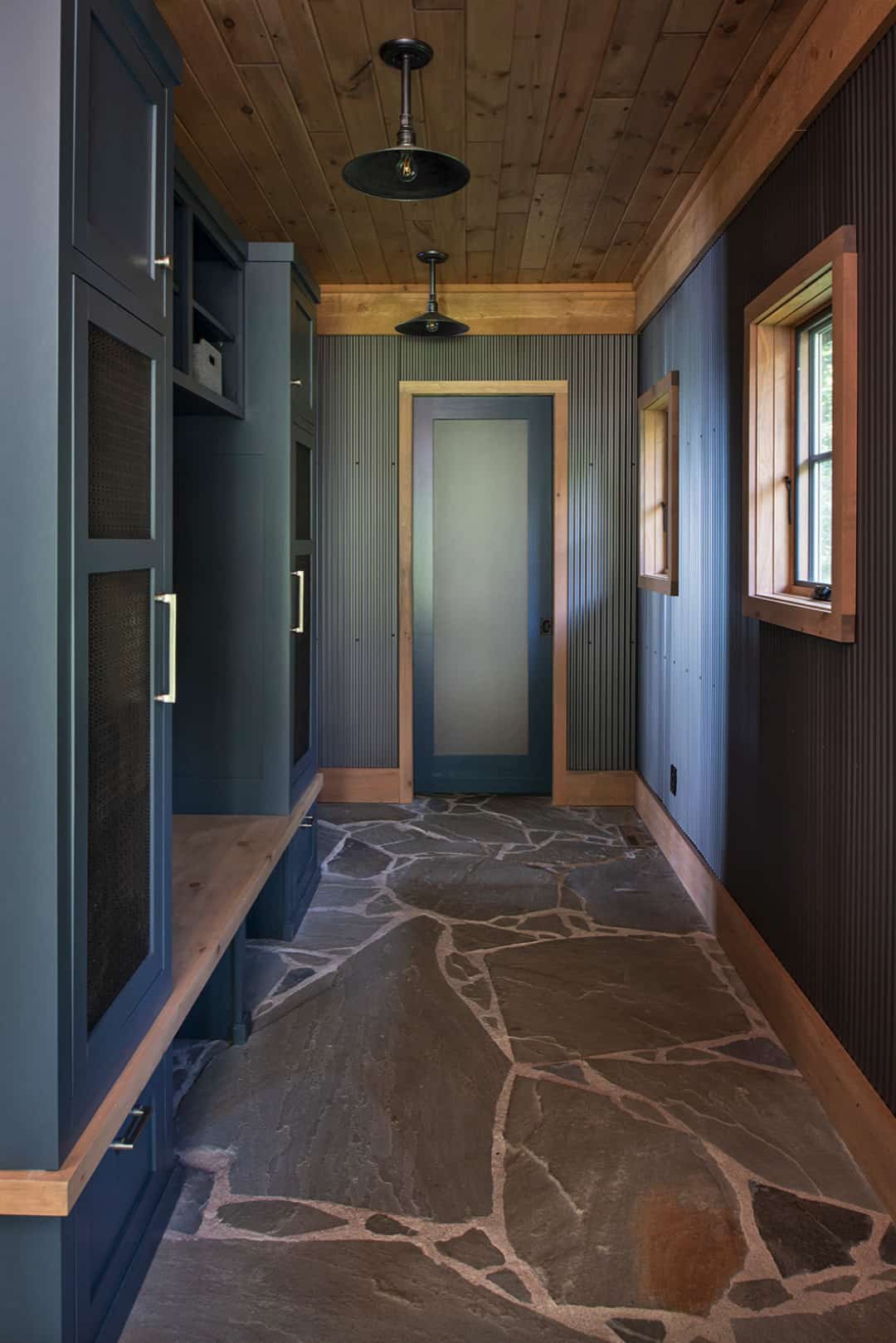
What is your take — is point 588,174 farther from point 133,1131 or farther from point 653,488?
point 133,1131

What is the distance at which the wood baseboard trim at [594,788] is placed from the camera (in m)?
6.25

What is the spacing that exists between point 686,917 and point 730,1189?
1.89 m

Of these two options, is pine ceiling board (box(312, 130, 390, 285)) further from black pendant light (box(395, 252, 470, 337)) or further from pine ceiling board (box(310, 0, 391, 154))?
black pendant light (box(395, 252, 470, 337))

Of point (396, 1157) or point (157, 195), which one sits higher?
point (157, 195)

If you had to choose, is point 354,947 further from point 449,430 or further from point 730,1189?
point 449,430

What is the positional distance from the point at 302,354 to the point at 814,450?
1.95 m

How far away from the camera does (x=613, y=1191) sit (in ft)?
8.01

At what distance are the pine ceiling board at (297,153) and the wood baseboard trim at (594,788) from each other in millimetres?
2970

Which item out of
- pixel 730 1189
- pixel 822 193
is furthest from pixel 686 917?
pixel 822 193

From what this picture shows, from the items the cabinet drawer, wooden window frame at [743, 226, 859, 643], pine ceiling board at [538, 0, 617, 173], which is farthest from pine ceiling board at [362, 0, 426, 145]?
the cabinet drawer

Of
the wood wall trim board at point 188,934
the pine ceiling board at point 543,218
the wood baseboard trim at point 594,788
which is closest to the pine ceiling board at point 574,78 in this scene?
the pine ceiling board at point 543,218

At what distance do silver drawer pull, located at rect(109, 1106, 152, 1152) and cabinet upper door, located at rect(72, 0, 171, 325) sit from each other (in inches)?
58.6

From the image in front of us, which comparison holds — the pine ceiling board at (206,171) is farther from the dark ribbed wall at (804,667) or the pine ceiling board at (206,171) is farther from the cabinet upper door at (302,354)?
the dark ribbed wall at (804,667)

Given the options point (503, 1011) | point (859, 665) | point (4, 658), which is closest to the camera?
point (4, 658)
